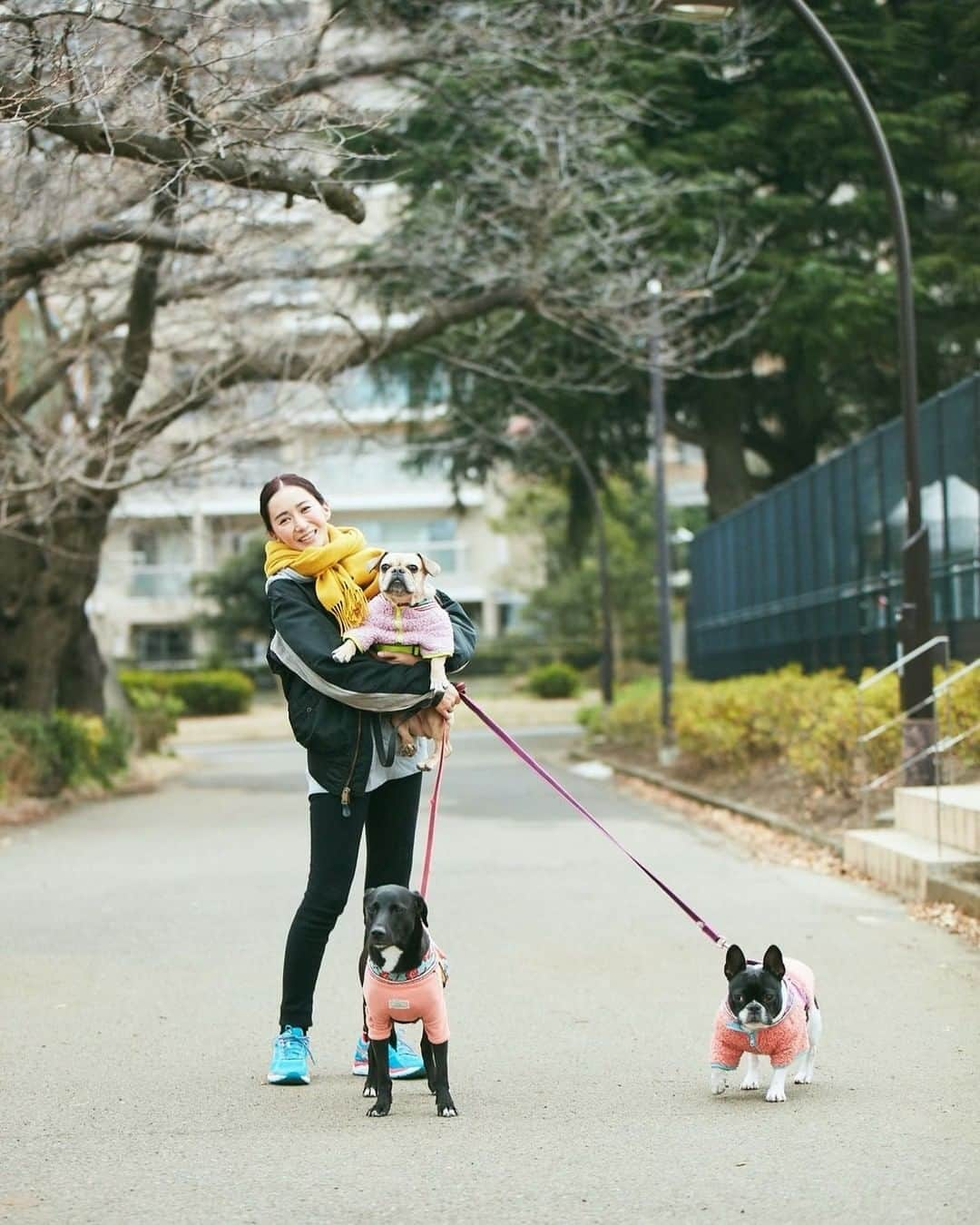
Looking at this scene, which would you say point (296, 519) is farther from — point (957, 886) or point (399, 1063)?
point (957, 886)

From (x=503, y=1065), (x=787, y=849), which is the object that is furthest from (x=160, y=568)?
(x=503, y=1065)

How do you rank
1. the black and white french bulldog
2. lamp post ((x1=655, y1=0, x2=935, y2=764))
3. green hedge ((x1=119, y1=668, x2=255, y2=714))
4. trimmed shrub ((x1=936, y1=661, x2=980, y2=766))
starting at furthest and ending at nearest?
1. green hedge ((x1=119, y1=668, x2=255, y2=714))
2. lamp post ((x1=655, y1=0, x2=935, y2=764))
3. trimmed shrub ((x1=936, y1=661, x2=980, y2=766))
4. the black and white french bulldog

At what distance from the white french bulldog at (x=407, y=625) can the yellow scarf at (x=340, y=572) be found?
0.17 feet

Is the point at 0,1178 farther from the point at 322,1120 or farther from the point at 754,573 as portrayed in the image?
the point at 754,573

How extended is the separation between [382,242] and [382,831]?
17726mm

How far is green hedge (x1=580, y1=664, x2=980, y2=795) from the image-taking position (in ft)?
47.5

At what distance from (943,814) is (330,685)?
6.80 metres

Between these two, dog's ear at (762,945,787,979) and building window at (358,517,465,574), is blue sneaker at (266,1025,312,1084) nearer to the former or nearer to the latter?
dog's ear at (762,945,787,979)

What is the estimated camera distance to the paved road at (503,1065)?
15.8 feet

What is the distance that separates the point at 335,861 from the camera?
6.00 meters

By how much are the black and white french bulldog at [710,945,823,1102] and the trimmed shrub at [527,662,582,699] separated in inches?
2002

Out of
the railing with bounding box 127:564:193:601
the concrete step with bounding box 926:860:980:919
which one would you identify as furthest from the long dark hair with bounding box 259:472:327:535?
the railing with bounding box 127:564:193:601

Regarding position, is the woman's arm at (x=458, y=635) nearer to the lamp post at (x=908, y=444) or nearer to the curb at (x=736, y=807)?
the curb at (x=736, y=807)

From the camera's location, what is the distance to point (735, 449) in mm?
32281
